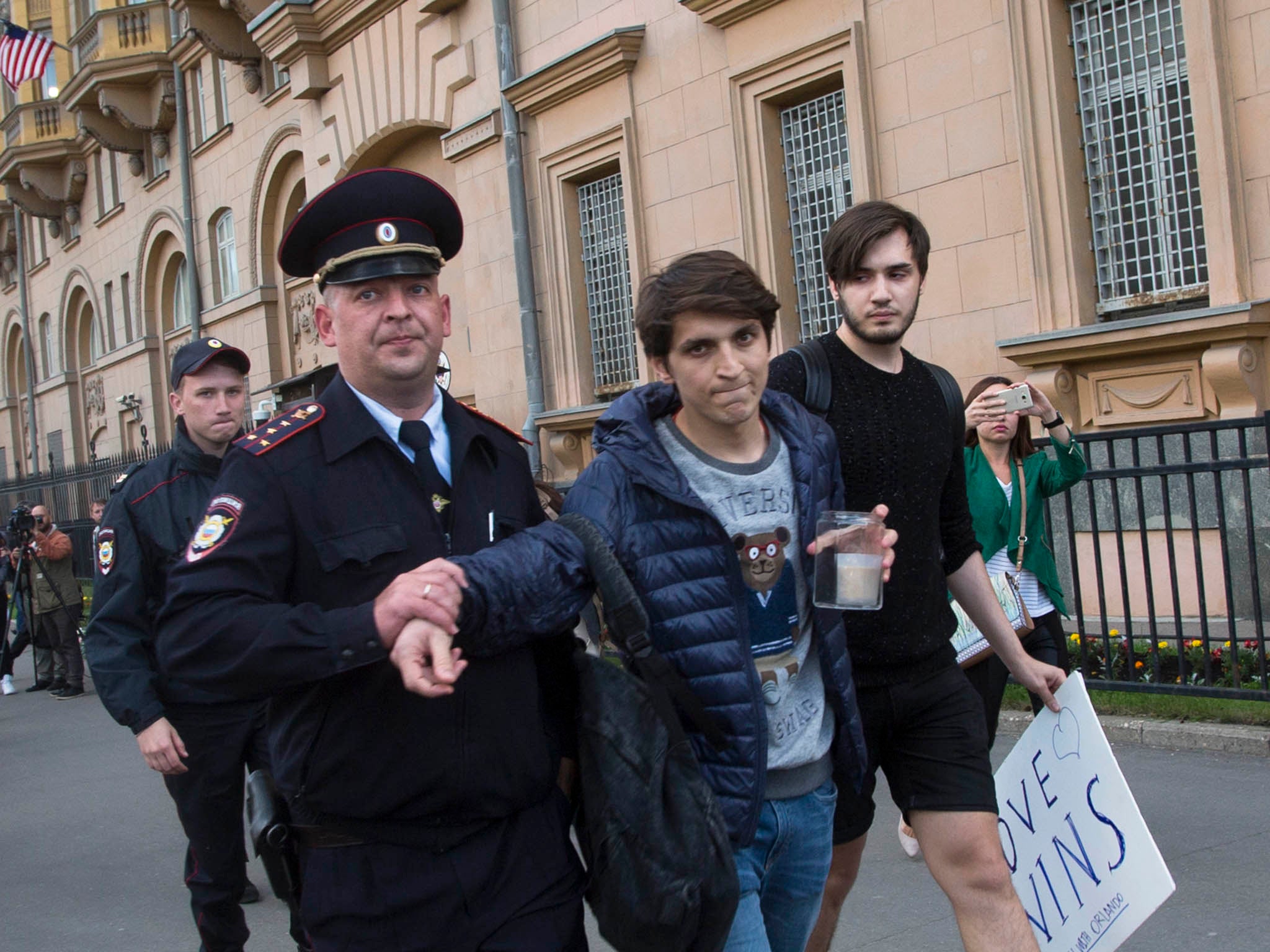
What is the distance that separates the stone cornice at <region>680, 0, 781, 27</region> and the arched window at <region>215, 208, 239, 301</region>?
14.7m

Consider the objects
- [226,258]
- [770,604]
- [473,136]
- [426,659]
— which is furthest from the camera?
[226,258]

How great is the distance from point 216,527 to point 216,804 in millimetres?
2323

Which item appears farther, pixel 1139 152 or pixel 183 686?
pixel 1139 152

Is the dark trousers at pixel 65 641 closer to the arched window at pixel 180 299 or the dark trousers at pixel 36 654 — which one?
the dark trousers at pixel 36 654

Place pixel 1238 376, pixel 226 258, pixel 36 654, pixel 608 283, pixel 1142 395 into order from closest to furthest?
pixel 1238 376 → pixel 1142 395 → pixel 36 654 → pixel 608 283 → pixel 226 258

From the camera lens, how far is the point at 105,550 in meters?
4.67

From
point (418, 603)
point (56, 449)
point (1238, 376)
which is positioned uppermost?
point (56, 449)

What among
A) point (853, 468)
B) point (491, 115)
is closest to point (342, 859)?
point (853, 468)

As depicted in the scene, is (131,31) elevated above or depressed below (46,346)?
above

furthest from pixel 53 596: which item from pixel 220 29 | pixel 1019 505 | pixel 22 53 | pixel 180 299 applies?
pixel 180 299

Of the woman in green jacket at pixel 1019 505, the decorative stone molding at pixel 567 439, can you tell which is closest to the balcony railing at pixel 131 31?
the decorative stone molding at pixel 567 439

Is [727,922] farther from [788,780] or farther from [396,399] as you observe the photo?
[396,399]

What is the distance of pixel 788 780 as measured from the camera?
114 inches

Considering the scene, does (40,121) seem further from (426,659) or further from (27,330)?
(426,659)
